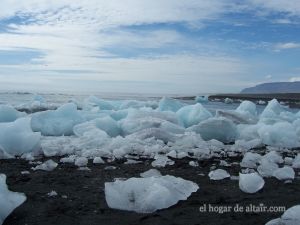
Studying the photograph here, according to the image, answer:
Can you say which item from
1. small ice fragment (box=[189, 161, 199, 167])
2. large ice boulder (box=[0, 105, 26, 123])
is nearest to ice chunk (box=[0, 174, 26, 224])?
small ice fragment (box=[189, 161, 199, 167])

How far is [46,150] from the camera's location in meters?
6.06

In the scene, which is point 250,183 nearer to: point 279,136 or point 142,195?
point 142,195

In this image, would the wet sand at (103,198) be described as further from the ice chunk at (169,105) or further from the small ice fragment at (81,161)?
the ice chunk at (169,105)

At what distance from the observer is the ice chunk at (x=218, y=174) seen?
457cm

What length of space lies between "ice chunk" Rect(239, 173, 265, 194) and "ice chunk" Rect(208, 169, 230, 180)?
1.47 feet

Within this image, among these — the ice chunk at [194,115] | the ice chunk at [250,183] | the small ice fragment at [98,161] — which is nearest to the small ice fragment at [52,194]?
the small ice fragment at [98,161]

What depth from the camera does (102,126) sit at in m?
8.19

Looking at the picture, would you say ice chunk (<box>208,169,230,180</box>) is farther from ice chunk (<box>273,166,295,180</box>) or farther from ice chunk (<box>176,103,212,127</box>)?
ice chunk (<box>176,103,212,127</box>)

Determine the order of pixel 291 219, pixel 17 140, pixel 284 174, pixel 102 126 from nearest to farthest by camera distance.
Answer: pixel 291 219, pixel 284 174, pixel 17 140, pixel 102 126

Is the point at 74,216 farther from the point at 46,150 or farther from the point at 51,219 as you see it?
the point at 46,150

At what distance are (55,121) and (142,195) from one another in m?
5.65

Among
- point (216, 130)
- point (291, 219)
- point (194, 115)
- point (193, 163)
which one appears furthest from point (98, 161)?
point (194, 115)

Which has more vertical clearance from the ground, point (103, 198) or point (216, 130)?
point (216, 130)

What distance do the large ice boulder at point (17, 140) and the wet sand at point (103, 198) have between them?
86cm
